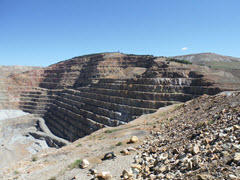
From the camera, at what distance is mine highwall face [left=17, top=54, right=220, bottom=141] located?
2906 centimetres

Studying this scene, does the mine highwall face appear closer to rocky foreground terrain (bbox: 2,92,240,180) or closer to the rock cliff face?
the rock cliff face

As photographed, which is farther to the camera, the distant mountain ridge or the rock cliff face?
the distant mountain ridge

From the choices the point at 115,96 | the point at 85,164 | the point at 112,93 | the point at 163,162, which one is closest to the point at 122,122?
the point at 115,96

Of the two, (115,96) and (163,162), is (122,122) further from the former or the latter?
(163,162)

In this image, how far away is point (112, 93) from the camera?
36188 mm

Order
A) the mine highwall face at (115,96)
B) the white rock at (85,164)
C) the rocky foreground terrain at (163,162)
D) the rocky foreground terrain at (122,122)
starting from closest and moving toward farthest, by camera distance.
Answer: the rocky foreground terrain at (163,162)
the rocky foreground terrain at (122,122)
the white rock at (85,164)
the mine highwall face at (115,96)

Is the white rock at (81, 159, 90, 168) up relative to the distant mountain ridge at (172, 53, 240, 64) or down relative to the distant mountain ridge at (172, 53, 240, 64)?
down

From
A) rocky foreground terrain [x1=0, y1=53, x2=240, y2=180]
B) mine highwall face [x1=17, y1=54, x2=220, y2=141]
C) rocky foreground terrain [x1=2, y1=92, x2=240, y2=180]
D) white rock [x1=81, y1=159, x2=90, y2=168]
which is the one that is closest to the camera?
rocky foreground terrain [x1=2, y1=92, x2=240, y2=180]

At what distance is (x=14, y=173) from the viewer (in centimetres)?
934

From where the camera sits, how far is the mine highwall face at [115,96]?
29.1m

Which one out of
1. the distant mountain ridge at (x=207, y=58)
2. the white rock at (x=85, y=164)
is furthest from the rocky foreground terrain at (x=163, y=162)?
the distant mountain ridge at (x=207, y=58)

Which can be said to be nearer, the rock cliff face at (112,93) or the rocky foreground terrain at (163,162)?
the rocky foreground terrain at (163,162)

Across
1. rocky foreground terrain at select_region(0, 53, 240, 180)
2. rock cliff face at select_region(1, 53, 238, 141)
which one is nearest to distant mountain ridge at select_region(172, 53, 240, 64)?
rock cliff face at select_region(1, 53, 238, 141)

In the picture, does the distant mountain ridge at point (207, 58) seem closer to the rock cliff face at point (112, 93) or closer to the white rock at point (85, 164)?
the rock cliff face at point (112, 93)
